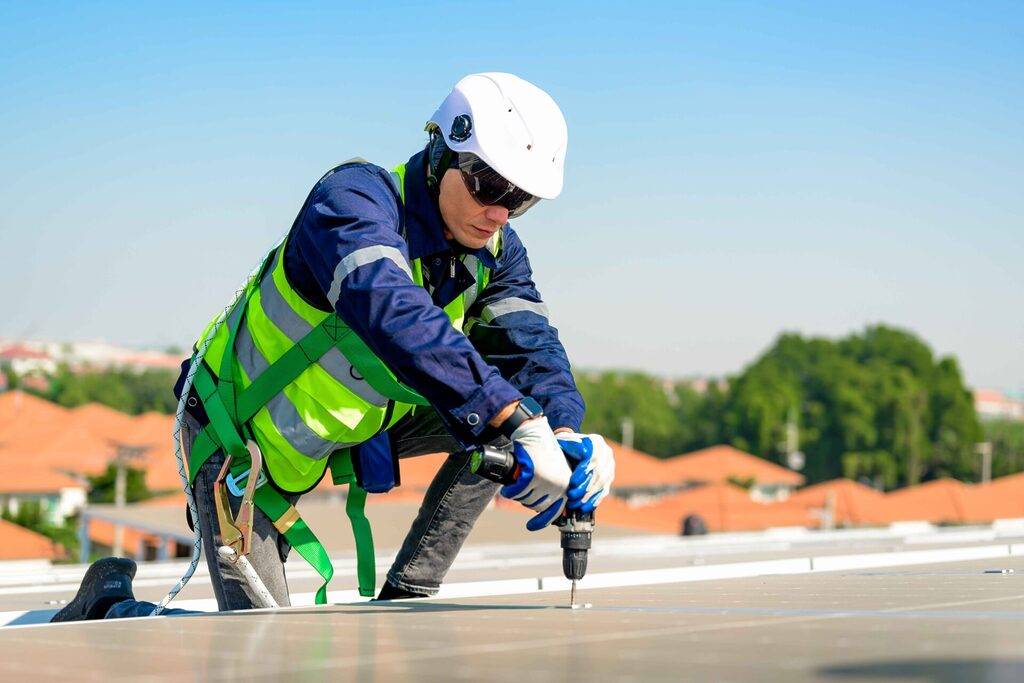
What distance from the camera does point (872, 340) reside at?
Answer: 9250 cm

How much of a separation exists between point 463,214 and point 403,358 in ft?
2.49

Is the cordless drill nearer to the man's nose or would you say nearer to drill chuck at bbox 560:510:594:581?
drill chuck at bbox 560:510:594:581

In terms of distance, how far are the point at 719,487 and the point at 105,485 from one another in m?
20.8

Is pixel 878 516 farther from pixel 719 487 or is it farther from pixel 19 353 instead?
pixel 19 353

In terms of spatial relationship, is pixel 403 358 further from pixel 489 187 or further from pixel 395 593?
pixel 395 593

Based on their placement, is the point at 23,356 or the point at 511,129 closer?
the point at 511,129

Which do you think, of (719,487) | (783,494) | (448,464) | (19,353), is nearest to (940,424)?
(783,494)

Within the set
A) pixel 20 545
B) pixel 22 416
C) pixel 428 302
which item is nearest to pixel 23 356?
pixel 22 416

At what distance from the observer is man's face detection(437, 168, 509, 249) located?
3.73 m

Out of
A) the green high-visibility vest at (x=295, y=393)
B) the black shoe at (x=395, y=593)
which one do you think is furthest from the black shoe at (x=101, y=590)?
the black shoe at (x=395, y=593)

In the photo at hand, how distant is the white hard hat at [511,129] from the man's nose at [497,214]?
0.46ft

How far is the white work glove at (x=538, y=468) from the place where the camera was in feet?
9.73

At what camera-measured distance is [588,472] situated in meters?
3.07

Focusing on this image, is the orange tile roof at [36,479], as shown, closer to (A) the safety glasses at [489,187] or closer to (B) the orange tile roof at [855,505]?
(B) the orange tile roof at [855,505]
